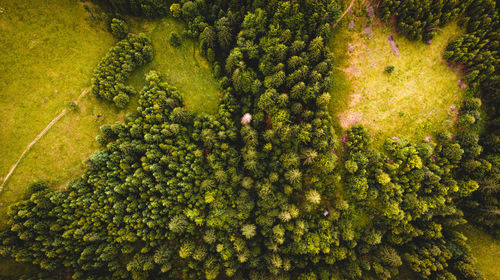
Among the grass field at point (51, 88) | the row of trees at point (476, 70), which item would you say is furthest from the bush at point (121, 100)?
the row of trees at point (476, 70)

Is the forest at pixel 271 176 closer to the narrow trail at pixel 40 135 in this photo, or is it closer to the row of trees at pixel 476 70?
the row of trees at pixel 476 70

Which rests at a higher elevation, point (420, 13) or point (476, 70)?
point (420, 13)

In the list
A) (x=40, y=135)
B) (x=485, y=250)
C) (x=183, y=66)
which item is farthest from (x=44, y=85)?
(x=485, y=250)

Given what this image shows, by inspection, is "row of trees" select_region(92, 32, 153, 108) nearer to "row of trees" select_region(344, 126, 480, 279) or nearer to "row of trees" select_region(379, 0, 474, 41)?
"row of trees" select_region(344, 126, 480, 279)

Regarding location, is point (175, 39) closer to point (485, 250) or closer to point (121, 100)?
point (121, 100)

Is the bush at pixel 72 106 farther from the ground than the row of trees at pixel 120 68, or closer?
closer

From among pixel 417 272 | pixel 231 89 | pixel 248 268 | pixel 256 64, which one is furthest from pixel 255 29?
pixel 417 272

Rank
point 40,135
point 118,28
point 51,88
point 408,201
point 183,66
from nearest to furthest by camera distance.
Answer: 1. point 408,201
2. point 40,135
3. point 51,88
4. point 118,28
5. point 183,66
